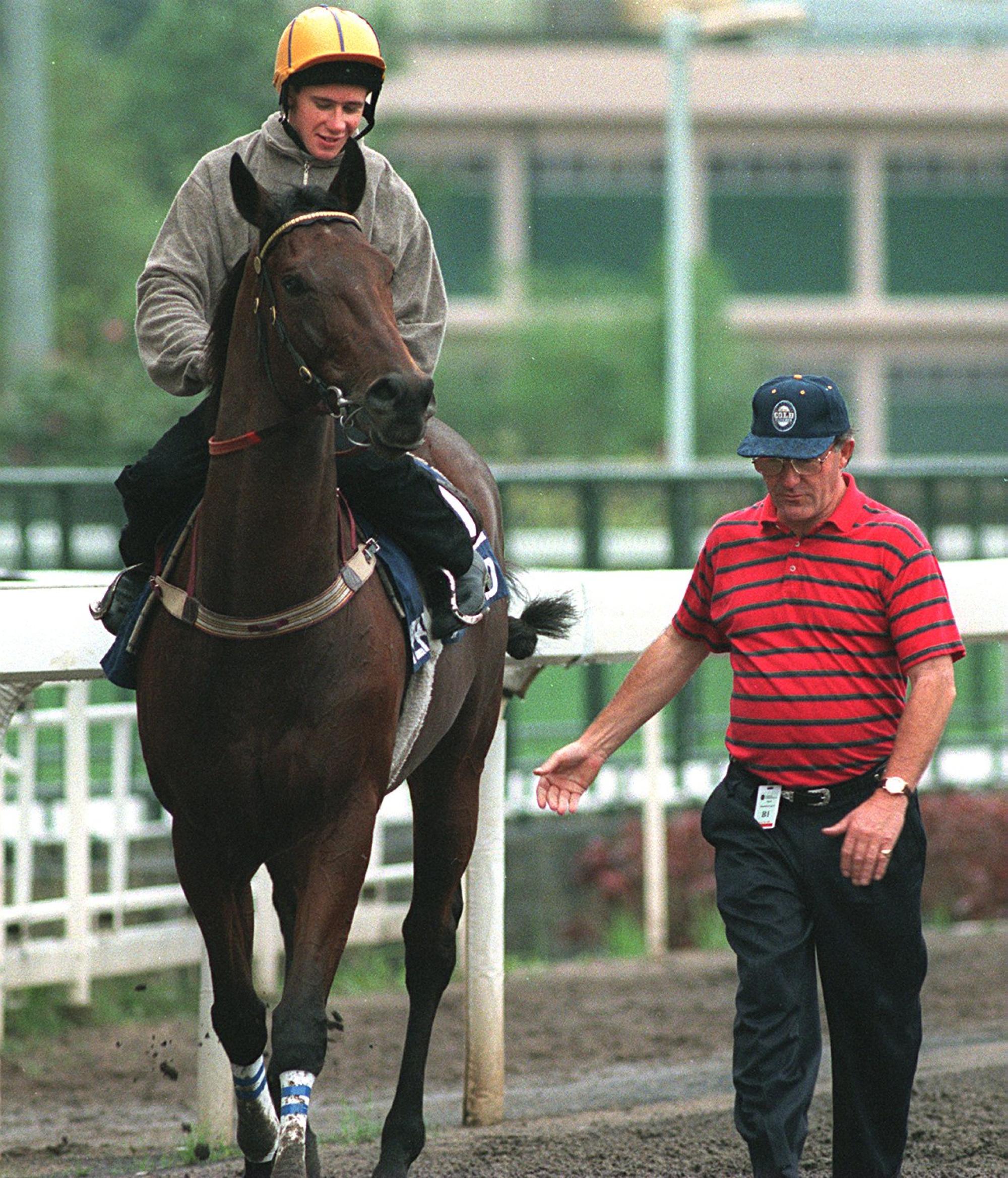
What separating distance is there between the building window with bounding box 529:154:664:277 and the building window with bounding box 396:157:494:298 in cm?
94

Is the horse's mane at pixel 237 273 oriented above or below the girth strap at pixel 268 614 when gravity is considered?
above

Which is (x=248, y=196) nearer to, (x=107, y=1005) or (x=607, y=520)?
(x=107, y=1005)

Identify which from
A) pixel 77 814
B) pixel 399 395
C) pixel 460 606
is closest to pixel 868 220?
pixel 77 814

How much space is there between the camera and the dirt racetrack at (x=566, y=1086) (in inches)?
213

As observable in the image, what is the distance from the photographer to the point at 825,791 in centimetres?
456

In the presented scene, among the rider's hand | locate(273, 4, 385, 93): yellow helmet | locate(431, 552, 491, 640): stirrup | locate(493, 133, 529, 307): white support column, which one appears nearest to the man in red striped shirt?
the rider's hand

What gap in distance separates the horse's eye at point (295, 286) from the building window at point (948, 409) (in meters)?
39.7

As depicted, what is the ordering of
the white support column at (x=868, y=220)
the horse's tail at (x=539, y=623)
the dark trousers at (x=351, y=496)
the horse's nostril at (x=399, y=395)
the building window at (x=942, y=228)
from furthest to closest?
the building window at (x=942, y=228) < the white support column at (x=868, y=220) < the horse's tail at (x=539, y=623) < the dark trousers at (x=351, y=496) < the horse's nostril at (x=399, y=395)

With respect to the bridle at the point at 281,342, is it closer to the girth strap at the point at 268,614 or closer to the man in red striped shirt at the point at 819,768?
the girth strap at the point at 268,614

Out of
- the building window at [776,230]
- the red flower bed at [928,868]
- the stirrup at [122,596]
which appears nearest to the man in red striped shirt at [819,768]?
the stirrup at [122,596]

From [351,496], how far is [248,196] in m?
0.81

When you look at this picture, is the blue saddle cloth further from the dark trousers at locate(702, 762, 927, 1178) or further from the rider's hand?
the dark trousers at locate(702, 762, 927, 1178)

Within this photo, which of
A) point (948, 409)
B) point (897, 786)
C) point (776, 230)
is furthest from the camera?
point (776, 230)

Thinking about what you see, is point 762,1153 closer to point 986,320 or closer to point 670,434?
point 670,434
